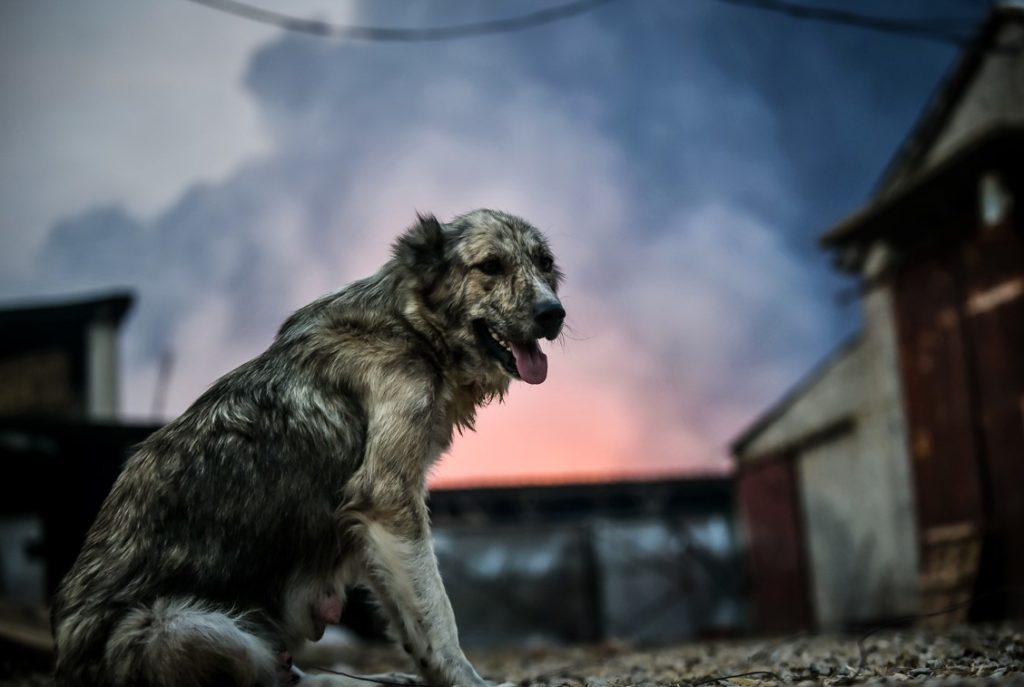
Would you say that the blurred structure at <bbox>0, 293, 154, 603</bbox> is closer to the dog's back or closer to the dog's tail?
the dog's back

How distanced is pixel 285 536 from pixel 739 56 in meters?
40.3

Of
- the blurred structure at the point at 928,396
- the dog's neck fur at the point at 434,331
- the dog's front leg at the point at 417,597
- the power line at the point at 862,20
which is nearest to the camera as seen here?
the dog's front leg at the point at 417,597

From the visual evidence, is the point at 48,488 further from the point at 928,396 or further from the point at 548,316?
the point at 928,396

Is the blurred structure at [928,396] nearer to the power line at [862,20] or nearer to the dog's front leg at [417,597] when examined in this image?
the power line at [862,20]

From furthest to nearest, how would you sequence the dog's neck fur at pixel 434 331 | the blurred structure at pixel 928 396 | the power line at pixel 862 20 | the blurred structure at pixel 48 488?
the blurred structure at pixel 928 396 → the blurred structure at pixel 48 488 → the power line at pixel 862 20 → the dog's neck fur at pixel 434 331

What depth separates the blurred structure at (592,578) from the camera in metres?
19.5

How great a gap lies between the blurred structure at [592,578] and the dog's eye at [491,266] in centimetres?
1490

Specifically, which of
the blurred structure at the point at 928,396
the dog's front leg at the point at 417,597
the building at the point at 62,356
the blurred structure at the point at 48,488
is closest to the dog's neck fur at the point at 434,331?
the dog's front leg at the point at 417,597

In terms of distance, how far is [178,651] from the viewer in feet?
11.2

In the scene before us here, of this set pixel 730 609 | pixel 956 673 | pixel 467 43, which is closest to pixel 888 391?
pixel 730 609

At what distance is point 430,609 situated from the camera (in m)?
3.83

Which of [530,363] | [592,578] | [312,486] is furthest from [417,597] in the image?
[592,578]

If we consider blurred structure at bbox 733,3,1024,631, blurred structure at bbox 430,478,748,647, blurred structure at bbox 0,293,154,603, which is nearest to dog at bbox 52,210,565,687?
blurred structure at bbox 0,293,154,603

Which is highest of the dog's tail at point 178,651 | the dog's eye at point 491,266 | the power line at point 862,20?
the power line at point 862,20
